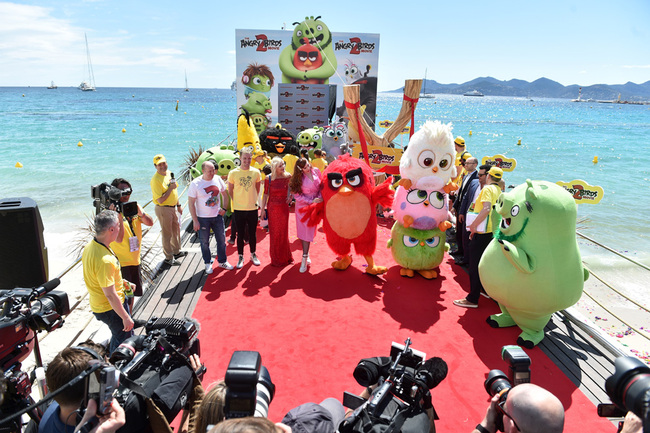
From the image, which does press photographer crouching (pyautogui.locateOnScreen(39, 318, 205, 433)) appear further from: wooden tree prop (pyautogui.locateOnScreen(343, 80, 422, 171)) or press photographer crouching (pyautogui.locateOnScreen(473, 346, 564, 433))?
wooden tree prop (pyautogui.locateOnScreen(343, 80, 422, 171))

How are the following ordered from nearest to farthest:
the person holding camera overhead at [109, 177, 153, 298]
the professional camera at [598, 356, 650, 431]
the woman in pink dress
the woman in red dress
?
the professional camera at [598, 356, 650, 431] → the person holding camera overhead at [109, 177, 153, 298] → the woman in pink dress → the woman in red dress

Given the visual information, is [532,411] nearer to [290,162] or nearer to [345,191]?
[345,191]

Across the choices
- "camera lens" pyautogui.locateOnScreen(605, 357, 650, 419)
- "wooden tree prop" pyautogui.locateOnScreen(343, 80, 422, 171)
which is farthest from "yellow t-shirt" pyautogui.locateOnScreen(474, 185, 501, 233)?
"camera lens" pyautogui.locateOnScreen(605, 357, 650, 419)

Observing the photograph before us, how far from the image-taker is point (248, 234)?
5680mm

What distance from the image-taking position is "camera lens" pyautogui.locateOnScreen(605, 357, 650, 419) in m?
1.42

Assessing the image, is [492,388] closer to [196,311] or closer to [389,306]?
[389,306]

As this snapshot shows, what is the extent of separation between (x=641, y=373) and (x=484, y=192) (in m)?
3.21

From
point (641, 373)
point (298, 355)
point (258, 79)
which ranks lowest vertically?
point (298, 355)

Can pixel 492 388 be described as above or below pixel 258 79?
below

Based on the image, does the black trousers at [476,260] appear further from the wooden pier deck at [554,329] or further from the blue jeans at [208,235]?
the blue jeans at [208,235]

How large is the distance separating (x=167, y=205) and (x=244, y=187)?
3.81 ft

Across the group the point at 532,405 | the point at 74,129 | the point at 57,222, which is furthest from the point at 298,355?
the point at 74,129

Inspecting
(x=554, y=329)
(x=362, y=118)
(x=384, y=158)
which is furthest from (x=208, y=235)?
(x=554, y=329)

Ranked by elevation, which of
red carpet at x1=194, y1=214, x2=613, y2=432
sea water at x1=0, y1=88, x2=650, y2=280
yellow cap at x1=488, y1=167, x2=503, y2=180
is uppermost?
yellow cap at x1=488, y1=167, x2=503, y2=180
